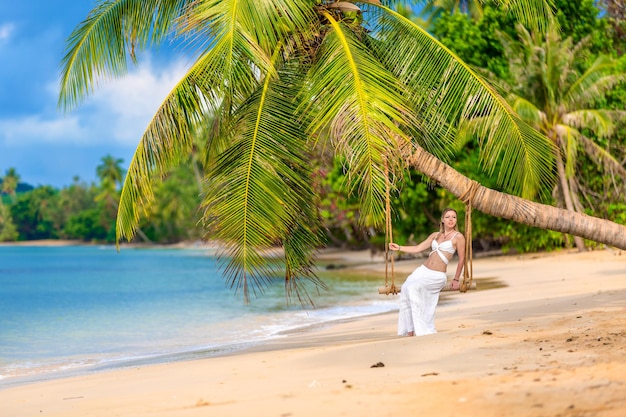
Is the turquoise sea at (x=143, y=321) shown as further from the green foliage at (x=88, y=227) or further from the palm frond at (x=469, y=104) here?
the green foliage at (x=88, y=227)

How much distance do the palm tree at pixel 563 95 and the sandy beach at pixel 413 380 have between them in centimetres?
1419

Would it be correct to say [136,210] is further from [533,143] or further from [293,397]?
[533,143]

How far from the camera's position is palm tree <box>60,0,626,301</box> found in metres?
7.62

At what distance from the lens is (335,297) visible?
834 inches

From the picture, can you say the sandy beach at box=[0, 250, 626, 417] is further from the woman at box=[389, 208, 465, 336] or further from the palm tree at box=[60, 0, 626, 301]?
the palm tree at box=[60, 0, 626, 301]

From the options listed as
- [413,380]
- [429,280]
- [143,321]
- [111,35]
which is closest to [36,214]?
[143,321]

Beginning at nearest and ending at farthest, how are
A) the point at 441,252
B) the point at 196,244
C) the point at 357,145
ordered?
the point at 357,145 < the point at 441,252 < the point at 196,244

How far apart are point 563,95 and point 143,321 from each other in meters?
14.6

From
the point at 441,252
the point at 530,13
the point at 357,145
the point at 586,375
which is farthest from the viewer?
the point at 530,13

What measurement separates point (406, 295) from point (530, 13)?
389 centimetres

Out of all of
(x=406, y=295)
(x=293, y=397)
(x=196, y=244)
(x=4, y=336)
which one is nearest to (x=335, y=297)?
(x=4, y=336)

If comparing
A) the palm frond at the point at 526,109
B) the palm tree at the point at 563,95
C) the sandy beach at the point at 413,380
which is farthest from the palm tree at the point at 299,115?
the palm tree at the point at 563,95

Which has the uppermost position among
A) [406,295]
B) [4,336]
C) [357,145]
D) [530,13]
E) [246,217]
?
[530,13]

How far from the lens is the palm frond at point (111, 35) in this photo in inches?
381
